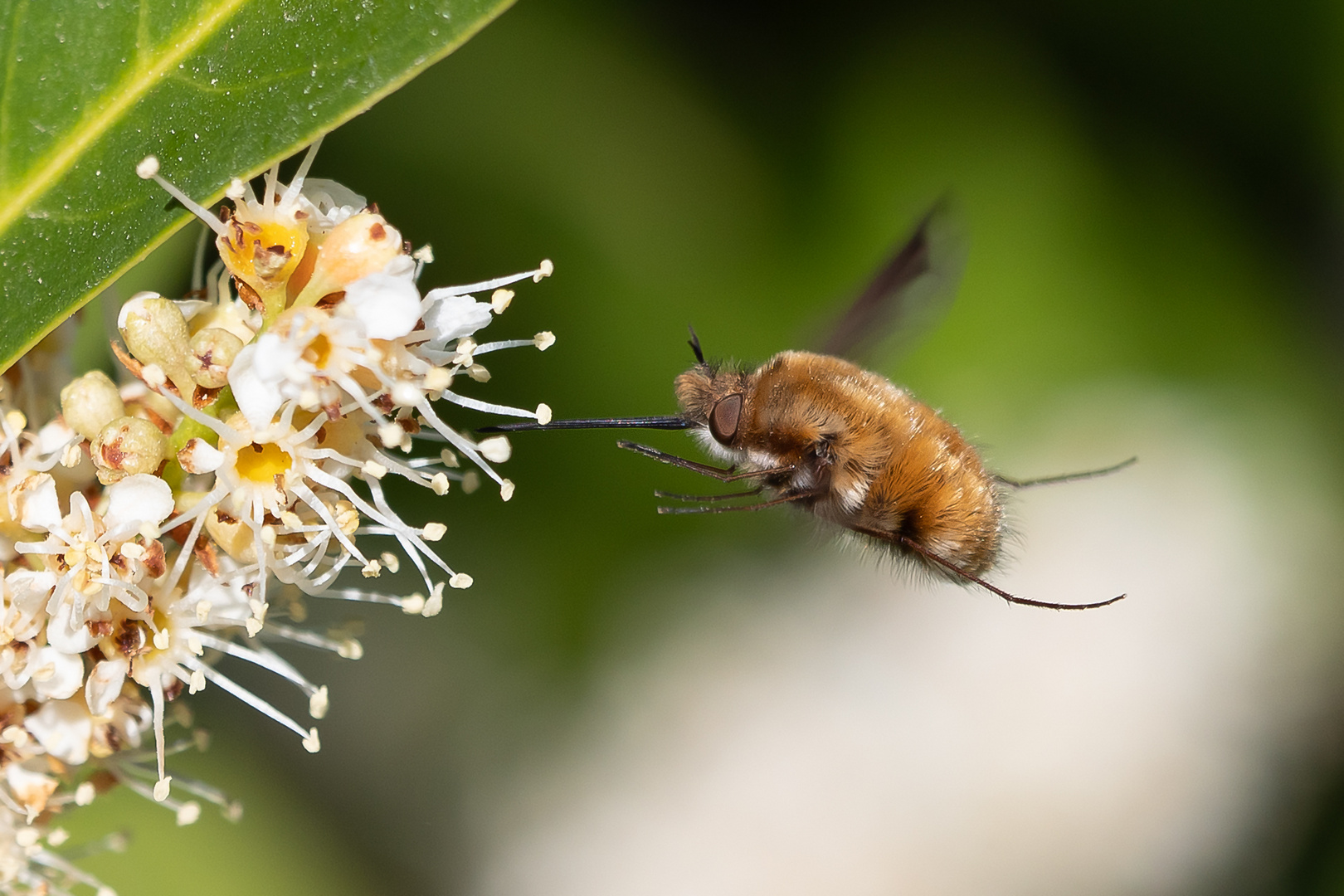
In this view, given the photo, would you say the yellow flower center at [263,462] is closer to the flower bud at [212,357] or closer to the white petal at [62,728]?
the flower bud at [212,357]

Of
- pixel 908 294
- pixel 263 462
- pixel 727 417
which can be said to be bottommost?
pixel 263 462

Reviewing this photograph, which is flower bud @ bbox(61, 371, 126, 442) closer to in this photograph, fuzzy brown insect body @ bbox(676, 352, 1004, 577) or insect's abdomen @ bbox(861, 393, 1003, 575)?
fuzzy brown insect body @ bbox(676, 352, 1004, 577)

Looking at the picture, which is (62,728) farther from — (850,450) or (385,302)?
(850,450)

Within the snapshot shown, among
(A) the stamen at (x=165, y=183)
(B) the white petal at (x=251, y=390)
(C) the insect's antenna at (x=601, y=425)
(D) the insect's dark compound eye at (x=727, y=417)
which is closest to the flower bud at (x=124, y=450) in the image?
(B) the white petal at (x=251, y=390)

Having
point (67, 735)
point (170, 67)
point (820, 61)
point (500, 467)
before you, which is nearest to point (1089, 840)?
point (500, 467)

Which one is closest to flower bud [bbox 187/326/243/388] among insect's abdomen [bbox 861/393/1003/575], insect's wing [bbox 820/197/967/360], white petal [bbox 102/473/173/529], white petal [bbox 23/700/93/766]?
white petal [bbox 102/473/173/529]

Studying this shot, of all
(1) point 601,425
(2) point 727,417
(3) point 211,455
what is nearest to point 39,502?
(3) point 211,455
